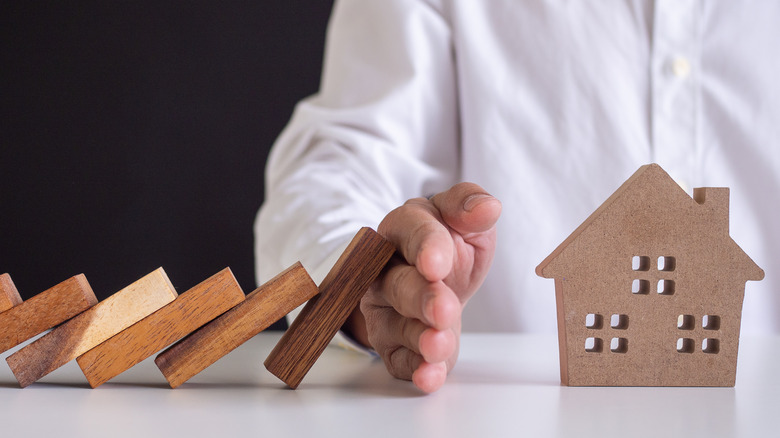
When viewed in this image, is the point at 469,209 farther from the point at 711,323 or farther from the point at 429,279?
the point at 711,323

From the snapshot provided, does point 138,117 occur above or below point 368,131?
below

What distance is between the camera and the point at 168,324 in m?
0.47

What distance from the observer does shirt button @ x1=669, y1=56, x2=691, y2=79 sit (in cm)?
104

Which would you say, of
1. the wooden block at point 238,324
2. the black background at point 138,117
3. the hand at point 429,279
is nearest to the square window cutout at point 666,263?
the hand at point 429,279

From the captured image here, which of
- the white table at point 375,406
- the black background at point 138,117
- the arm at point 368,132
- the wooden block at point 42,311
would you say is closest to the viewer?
the white table at point 375,406

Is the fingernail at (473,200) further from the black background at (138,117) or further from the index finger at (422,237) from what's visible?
the black background at (138,117)

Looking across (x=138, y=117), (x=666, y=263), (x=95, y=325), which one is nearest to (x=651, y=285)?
(x=666, y=263)

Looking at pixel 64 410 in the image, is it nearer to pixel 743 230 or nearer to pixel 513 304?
pixel 513 304

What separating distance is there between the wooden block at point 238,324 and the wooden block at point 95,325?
1.5 inches

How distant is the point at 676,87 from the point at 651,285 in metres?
0.67

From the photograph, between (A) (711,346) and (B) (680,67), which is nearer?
(A) (711,346)

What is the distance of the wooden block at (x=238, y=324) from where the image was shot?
1.55 ft

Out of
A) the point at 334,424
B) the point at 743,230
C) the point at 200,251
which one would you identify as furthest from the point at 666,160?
the point at 200,251

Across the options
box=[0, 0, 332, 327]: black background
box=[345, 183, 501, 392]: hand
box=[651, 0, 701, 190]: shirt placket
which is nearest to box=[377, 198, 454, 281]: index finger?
box=[345, 183, 501, 392]: hand
